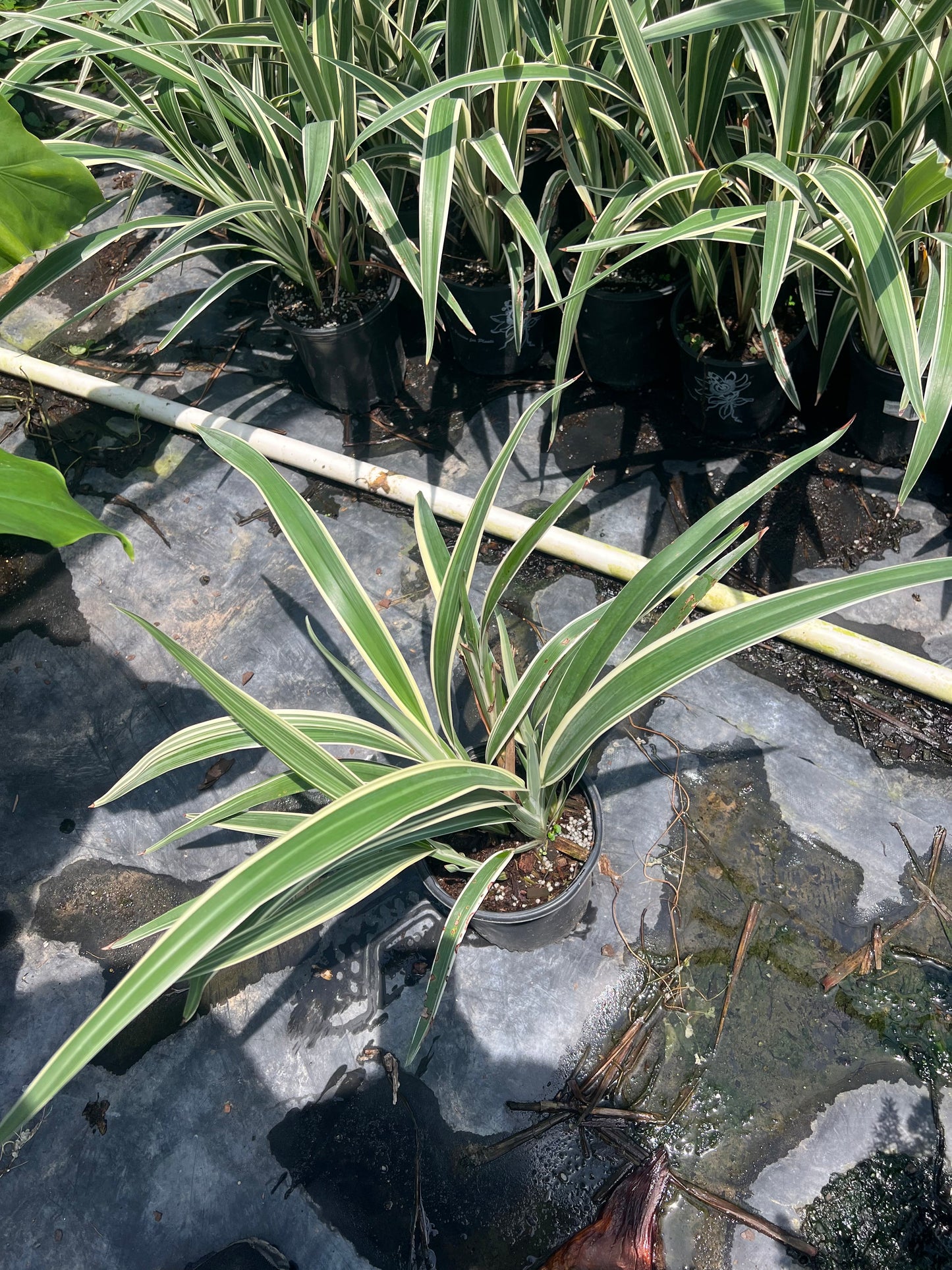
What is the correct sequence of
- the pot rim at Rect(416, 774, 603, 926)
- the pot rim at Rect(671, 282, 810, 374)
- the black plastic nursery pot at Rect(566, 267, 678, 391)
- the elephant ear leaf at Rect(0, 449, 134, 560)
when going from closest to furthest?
the elephant ear leaf at Rect(0, 449, 134, 560)
the pot rim at Rect(416, 774, 603, 926)
the pot rim at Rect(671, 282, 810, 374)
the black plastic nursery pot at Rect(566, 267, 678, 391)

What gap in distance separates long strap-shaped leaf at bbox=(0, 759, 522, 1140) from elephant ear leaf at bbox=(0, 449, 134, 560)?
374mm

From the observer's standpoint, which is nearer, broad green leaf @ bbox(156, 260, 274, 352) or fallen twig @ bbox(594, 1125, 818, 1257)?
fallen twig @ bbox(594, 1125, 818, 1257)

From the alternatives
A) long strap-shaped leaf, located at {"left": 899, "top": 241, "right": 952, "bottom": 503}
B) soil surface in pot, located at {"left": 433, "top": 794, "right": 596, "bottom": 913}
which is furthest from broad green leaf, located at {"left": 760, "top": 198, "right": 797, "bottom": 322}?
soil surface in pot, located at {"left": 433, "top": 794, "right": 596, "bottom": 913}

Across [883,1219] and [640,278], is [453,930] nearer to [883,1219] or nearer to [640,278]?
[883,1219]

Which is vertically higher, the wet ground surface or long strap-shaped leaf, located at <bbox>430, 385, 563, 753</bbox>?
long strap-shaped leaf, located at <bbox>430, 385, 563, 753</bbox>

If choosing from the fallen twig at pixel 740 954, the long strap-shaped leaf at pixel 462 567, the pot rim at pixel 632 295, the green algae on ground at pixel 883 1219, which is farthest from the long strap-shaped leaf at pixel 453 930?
the pot rim at pixel 632 295

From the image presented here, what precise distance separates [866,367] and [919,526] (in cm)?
32

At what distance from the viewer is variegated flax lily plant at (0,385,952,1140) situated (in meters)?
0.73

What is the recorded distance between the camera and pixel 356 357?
5.88ft

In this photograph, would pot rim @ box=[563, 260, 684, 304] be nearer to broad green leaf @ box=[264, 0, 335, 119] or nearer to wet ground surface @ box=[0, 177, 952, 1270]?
wet ground surface @ box=[0, 177, 952, 1270]

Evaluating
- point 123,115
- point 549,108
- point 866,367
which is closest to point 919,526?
point 866,367

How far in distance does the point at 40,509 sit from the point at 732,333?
130 cm

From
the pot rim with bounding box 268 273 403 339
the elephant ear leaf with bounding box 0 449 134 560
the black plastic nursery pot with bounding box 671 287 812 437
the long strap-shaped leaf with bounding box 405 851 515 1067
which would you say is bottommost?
the long strap-shaped leaf with bounding box 405 851 515 1067

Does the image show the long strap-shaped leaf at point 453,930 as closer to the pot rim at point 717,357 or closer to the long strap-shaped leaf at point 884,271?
the long strap-shaped leaf at point 884,271
